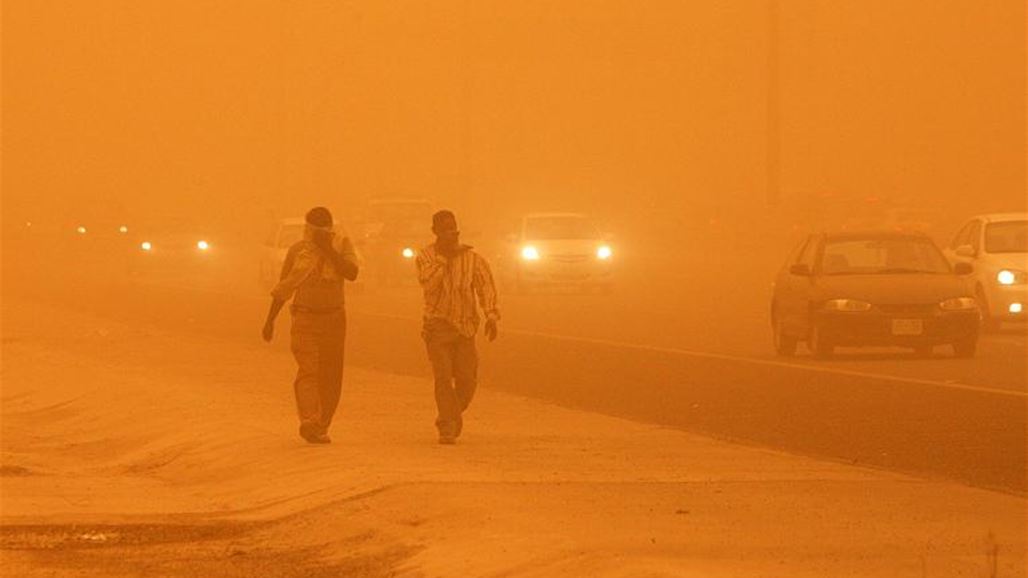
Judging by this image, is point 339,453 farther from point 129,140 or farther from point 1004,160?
point 129,140

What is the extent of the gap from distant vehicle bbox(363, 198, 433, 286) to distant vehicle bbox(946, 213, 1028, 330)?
19.3m

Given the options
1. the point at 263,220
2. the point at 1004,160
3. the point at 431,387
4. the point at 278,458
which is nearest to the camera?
the point at 278,458

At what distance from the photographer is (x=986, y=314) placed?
31656 millimetres

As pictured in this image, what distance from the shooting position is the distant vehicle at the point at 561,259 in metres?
46.2

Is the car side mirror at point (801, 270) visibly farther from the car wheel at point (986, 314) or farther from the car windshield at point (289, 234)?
the car windshield at point (289, 234)

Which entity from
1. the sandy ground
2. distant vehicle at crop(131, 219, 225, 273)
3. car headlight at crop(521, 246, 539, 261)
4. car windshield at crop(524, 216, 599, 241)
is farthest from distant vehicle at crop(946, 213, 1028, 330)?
distant vehicle at crop(131, 219, 225, 273)

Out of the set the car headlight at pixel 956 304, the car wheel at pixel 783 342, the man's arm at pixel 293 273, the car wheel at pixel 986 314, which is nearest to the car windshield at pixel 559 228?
the car wheel at pixel 986 314

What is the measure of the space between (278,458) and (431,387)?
6.08 metres

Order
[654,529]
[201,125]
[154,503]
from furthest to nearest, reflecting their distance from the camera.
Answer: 1. [201,125]
2. [154,503]
3. [654,529]

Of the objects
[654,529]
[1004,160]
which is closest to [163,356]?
[654,529]

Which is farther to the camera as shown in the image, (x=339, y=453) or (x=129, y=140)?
(x=129, y=140)

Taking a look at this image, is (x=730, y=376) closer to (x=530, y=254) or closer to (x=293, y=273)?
(x=293, y=273)

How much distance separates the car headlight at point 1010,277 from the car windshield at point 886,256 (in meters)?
3.98

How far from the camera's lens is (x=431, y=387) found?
22156mm
